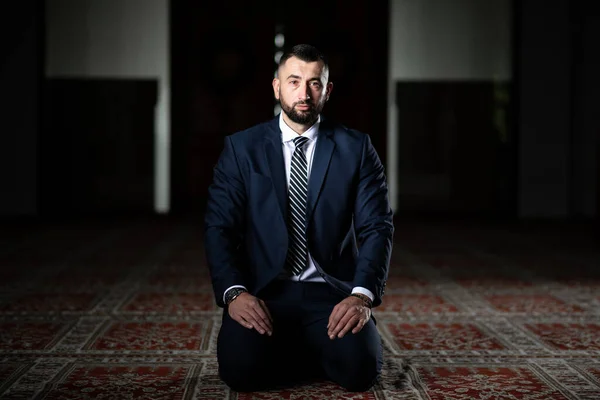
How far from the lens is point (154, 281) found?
4613 millimetres

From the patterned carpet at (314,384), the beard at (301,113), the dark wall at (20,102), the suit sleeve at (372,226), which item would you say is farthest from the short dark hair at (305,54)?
the dark wall at (20,102)

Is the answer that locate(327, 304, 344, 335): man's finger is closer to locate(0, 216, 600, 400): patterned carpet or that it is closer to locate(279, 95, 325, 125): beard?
locate(0, 216, 600, 400): patterned carpet

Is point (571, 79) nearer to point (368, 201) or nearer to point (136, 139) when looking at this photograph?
point (136, 139)

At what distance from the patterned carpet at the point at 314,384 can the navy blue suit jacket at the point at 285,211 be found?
0.38m

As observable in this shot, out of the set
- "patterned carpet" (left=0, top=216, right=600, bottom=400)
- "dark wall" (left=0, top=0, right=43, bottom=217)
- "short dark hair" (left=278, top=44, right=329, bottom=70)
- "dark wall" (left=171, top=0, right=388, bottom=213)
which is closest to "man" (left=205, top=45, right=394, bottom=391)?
"short dark hair" (left=278, top=44, right=329, bottom=70)

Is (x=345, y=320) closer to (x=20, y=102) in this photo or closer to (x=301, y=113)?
(x=301, y=113)

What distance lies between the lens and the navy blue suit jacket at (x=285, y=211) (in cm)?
244

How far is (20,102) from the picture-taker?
370 inches

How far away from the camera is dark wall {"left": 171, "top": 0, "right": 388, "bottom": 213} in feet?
31.5

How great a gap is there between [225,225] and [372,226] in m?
0.47

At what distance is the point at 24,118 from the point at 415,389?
809 cm

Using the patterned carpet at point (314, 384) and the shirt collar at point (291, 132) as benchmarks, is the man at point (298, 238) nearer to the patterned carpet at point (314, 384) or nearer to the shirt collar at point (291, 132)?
the shirt collar at point (291, 132)

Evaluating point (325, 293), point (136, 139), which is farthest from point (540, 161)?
point (325, 293)

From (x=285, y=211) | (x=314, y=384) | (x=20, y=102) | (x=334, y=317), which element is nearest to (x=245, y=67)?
(x=20, y=102)
